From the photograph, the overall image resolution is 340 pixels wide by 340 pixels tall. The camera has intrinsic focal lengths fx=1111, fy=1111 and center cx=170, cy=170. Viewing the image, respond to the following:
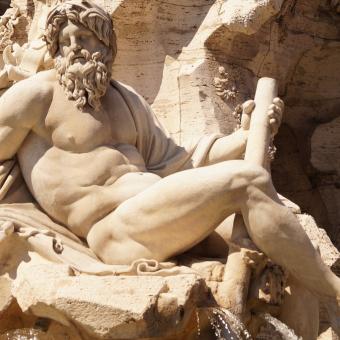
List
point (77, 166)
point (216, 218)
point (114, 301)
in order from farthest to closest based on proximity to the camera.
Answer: point (77, 166), point (216, 218), point (114, 301)

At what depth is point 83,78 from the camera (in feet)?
20.0

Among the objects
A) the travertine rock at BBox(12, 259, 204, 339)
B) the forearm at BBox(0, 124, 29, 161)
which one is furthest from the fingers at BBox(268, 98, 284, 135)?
the forearm at BBox(0, 124, 29, 161)

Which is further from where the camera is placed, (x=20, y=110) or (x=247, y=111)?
(x=247, y=111)

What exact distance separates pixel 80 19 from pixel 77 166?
0.82 m

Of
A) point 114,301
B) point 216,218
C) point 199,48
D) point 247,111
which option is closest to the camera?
point 114,301

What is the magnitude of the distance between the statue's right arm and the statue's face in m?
0.24

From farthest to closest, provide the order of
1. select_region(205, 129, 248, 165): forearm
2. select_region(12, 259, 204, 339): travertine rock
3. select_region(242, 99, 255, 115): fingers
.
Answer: select_region(205, 129, 248, 165): forearm → select_region(242, 99, 255, 115): fingers → select_region(12, 259, 204, 339): travertine rock

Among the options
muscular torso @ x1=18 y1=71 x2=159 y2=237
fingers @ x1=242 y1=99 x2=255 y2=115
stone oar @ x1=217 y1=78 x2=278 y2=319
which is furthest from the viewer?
fingers @ x1=242 y1=99 x2=255 y2=115

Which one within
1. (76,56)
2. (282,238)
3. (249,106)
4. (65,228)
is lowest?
(65,228)

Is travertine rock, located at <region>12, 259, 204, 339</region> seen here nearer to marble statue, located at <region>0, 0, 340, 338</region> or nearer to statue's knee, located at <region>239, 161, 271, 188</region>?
marble statue, located at <region>0, 0, 340, 338</region>

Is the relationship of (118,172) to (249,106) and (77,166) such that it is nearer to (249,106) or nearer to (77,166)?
(77,166)

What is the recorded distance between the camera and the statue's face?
6.11 metres

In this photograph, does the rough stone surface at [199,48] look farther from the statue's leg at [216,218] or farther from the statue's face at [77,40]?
the statue's leg at [216,218]

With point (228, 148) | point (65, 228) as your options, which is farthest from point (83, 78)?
point (228, 148)
